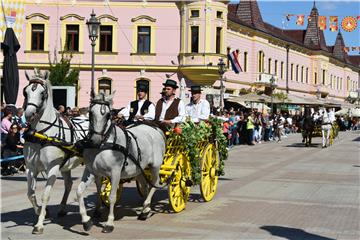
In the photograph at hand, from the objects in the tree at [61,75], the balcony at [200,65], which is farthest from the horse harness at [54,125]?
the balcony at [200,65]

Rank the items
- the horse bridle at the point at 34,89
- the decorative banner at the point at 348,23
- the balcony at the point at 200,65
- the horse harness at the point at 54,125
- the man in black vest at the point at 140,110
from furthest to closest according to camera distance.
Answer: the balcony at the point at 200,65 → the decorative banner at the point at 348,23 → the man in black vest at the point at 140,110 → the horse harness at the point at 54,125 → the horse bridle at the point at 34,89

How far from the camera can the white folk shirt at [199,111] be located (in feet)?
36.7

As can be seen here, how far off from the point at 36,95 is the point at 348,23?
1020 inches

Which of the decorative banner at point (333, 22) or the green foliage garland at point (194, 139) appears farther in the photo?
the decorative banner at point (333, 22)

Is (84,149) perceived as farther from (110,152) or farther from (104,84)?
(104,84)

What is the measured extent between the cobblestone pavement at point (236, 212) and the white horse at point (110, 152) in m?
0.60

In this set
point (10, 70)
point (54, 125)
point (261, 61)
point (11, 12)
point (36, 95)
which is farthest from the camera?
point (261, 61)

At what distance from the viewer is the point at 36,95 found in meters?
8.06

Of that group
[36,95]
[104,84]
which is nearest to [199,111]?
[36,95]

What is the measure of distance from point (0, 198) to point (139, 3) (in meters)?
29.7

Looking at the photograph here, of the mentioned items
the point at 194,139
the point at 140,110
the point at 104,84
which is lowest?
the point at 194,139

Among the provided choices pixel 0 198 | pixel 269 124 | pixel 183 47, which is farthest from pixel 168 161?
pixel 183 47

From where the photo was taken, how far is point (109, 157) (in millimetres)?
8125

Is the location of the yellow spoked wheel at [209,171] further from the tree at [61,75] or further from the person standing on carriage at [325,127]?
the tree at [61,75]
